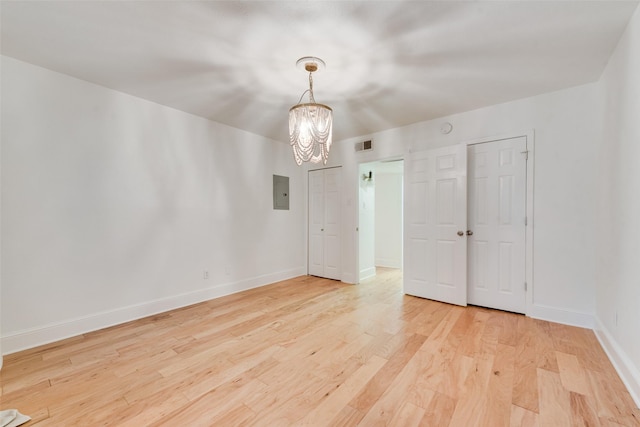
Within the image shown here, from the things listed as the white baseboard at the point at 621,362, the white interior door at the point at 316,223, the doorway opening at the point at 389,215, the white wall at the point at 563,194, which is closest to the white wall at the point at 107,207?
the white interior door at the point at 316,223

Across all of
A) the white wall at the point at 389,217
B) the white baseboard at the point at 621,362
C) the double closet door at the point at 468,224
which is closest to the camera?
the white baseboard at the point at 621,362

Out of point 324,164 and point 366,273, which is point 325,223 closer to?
point 366,273

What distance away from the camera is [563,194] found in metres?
2.85

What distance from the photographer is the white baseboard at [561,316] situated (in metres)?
2.71

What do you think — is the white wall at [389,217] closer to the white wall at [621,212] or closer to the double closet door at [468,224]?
the double closet door at [468,224]

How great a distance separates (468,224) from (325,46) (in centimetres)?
279

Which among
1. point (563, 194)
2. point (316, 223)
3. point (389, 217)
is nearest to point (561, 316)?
point (563, 194)

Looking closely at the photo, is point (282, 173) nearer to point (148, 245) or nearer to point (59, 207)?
point (148, 245)

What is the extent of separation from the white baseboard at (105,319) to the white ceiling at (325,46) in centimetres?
244

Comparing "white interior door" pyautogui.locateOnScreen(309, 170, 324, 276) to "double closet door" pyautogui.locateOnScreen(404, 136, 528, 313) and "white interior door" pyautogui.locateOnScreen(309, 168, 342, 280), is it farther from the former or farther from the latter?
"double closet door" pyautogui.locateOnScreen(404, 136, 528, 313)

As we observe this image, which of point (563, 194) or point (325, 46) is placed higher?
point (325, 46)

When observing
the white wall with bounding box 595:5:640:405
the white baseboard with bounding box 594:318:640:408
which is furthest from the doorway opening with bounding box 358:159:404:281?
the white baseboard with bounding box 594:318:640:408

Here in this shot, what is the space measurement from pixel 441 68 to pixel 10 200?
4035 millimetres

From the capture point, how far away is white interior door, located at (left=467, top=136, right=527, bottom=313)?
10.2ft
